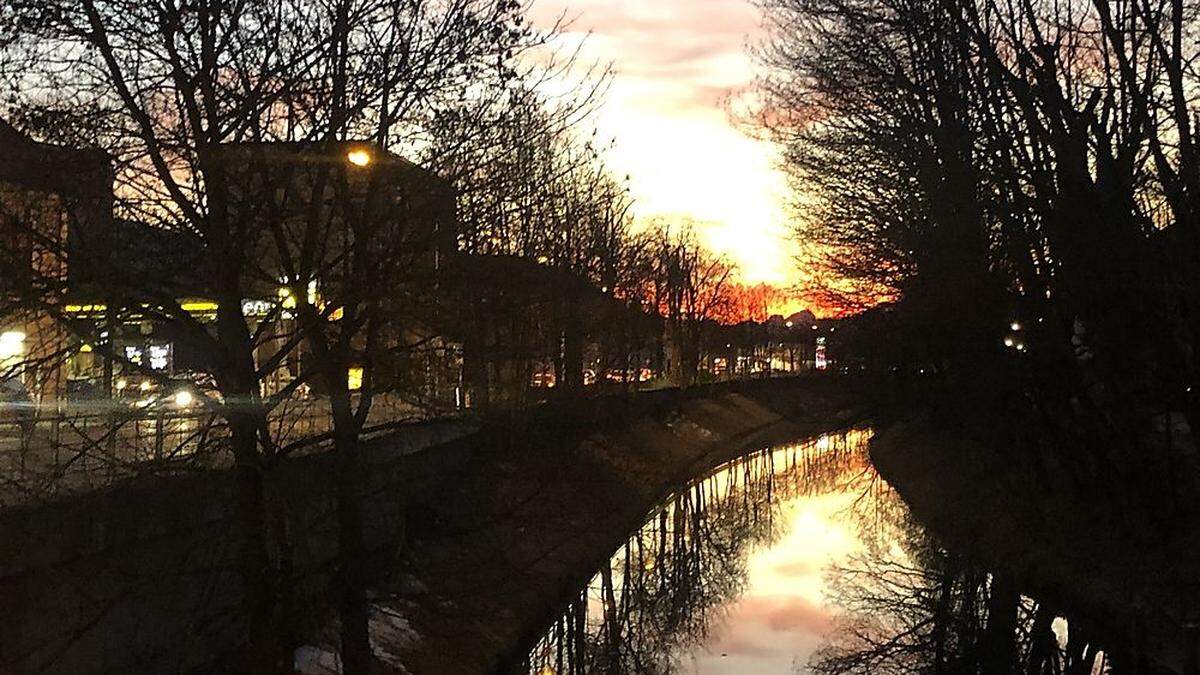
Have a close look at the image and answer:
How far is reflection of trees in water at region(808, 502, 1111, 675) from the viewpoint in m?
21.0

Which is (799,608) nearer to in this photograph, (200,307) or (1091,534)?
(1091,534)

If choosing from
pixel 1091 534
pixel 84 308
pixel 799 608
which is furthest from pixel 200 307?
pixel 1091 534

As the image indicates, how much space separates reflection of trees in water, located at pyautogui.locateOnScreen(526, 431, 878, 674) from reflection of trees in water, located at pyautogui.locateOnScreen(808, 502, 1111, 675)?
3104 millimetres

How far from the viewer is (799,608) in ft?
92.2

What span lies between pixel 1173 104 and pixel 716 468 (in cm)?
4101

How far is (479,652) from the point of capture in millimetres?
19109

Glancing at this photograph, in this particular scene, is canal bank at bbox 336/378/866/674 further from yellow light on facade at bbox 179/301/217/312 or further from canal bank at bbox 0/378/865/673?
yellow light on facade at bbox 179/301/217/312

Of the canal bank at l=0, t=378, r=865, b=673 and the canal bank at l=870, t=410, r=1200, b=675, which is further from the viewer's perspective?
the canal bank at l=870, t=410, r=1200, b=675

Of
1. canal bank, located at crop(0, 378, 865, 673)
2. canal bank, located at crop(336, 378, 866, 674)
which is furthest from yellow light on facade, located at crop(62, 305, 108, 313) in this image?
canal bank, located at crop(336, 378, 866, 674)

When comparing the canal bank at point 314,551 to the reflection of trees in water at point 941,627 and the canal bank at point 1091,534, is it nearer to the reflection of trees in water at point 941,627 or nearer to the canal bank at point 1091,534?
the canal bank at point 1091,534

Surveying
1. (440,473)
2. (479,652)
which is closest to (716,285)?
(440,473)

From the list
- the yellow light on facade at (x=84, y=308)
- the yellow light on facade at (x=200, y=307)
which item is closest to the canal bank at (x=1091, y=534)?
the yellow light on facade at (x=200, y=307)

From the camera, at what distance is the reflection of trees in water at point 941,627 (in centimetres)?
2098

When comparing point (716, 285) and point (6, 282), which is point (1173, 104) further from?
point (716, 285)
